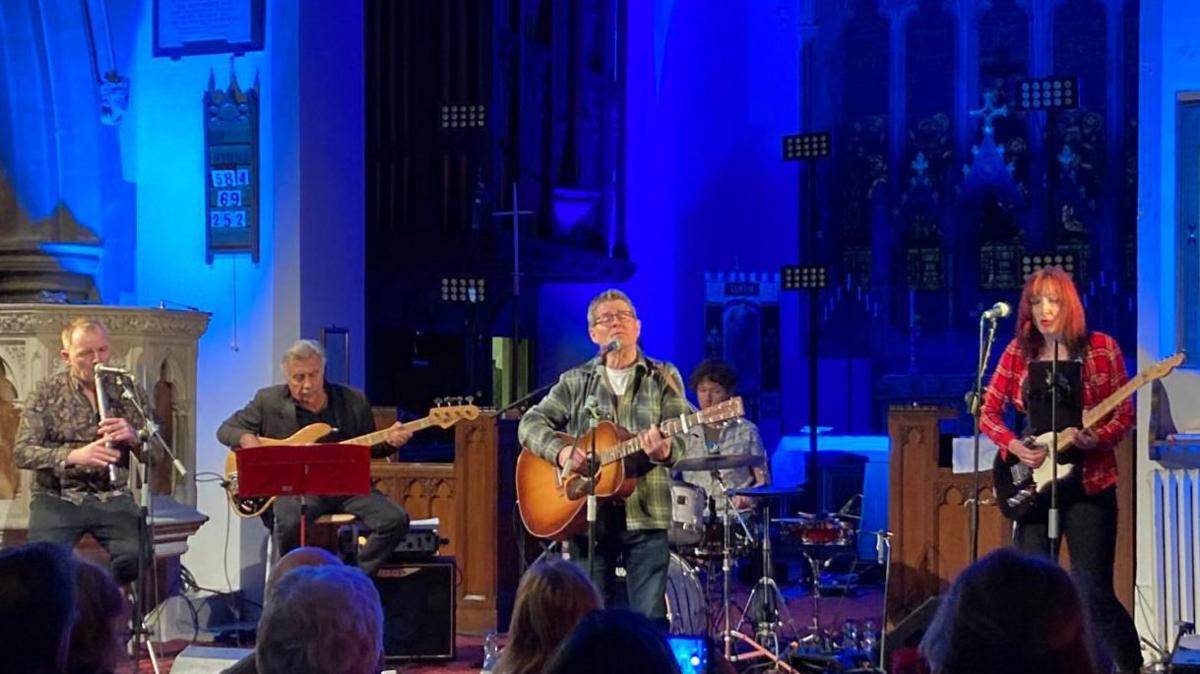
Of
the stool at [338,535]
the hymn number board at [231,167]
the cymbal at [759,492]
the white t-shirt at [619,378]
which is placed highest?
the hymn number board at [231,167]

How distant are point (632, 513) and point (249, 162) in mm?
4401

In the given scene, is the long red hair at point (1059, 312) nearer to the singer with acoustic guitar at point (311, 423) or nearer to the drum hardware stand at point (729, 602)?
the drum hardware stand at point (729, 602)

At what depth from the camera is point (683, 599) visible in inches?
313

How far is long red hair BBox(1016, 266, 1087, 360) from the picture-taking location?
641 centimetres

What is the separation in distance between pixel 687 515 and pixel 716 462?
1.09 ft

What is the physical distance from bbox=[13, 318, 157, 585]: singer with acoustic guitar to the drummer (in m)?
2.93

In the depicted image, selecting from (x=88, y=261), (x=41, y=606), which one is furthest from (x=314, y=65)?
(x=41, y=606)

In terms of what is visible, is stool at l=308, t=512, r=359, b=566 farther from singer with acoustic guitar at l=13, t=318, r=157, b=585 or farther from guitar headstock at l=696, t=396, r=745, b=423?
guitar headstock at l=696, t=396, r=745, b=423

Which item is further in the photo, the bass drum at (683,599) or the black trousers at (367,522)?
the black trousers at (367,522)

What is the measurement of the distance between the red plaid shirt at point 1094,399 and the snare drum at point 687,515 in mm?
1725

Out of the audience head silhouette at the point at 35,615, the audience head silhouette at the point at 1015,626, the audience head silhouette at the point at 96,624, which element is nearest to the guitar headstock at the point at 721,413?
the audience head silhouette at the point at 96,624

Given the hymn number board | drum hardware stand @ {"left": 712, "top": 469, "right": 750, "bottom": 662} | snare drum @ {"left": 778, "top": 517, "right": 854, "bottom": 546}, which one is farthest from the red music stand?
the hymn number board

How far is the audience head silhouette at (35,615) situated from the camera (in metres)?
2.77

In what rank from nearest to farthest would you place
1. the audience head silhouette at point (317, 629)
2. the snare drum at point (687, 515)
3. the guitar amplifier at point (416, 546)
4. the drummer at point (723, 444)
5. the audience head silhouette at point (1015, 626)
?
the audience head silhouette at point (1015, 626), the audience head silhouette at point (317, 629), the snare drum at point (687, 515), the guitar amplifier at point (416, 546), the drummer at point (723, 444)
